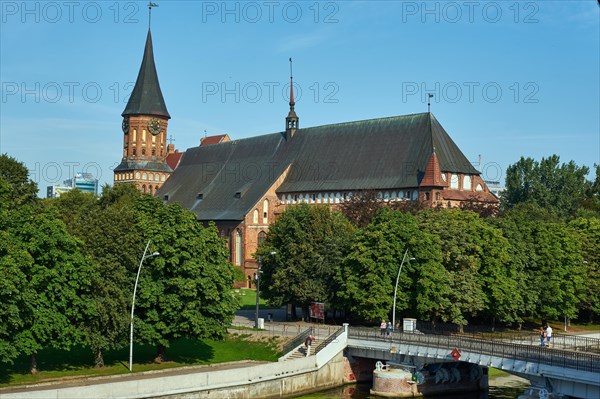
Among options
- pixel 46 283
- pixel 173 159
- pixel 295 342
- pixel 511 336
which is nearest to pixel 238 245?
pixel 511 336

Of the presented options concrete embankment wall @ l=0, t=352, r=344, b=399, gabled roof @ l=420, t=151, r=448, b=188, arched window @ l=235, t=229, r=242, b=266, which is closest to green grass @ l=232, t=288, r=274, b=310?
arched window @ l=235, t=229, r=242, b=266

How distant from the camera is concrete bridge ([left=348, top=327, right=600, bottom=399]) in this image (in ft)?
A: 140

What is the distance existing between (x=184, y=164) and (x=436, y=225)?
8161cm

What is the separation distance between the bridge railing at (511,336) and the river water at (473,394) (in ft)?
11.2

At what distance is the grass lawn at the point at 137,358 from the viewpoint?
48562 millimetres

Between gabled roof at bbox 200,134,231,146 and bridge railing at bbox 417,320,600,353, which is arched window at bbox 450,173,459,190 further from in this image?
gabled roof at bbox 200,134,231,146

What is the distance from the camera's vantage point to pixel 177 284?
2093 inches

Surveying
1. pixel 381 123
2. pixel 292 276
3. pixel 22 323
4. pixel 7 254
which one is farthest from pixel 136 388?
pixel 381 123

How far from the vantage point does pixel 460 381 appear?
5691 centimetres

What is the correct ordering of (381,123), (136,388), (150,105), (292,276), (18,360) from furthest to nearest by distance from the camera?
(150,105) < (381,123) < (292,276) < (18,360) < (136,388)

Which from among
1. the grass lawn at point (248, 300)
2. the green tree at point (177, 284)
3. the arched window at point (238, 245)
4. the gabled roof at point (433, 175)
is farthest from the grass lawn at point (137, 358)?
the arched window at point (238, 245)

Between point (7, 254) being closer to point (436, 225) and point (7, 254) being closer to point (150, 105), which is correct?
point (436, 225)

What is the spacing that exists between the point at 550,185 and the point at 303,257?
238ft

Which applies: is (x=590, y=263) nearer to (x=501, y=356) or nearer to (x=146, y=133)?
(x=501, y=356)
